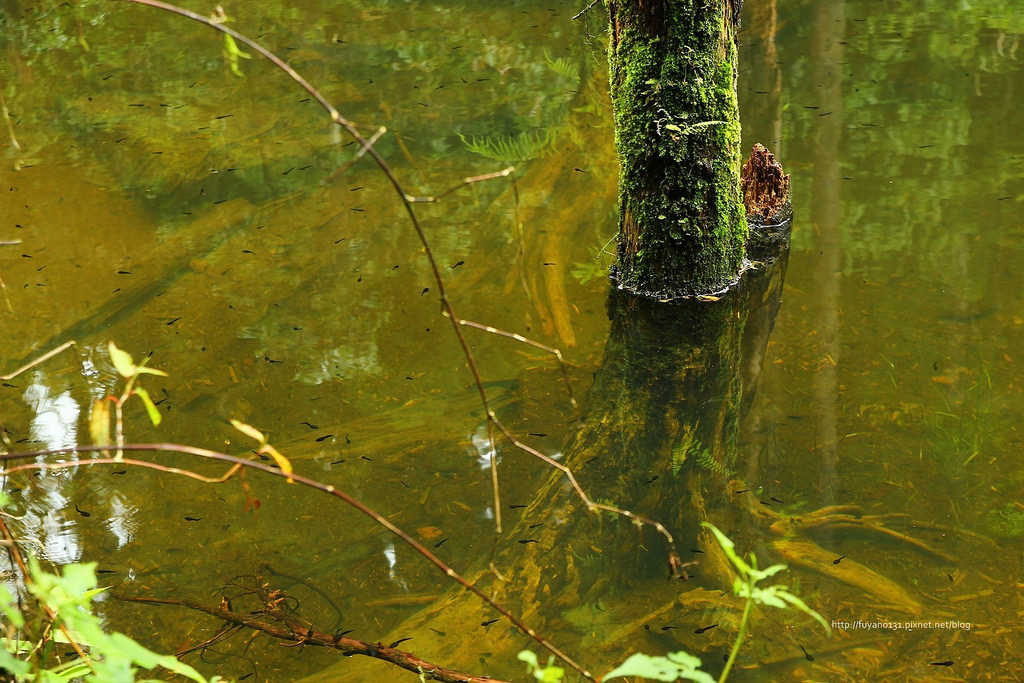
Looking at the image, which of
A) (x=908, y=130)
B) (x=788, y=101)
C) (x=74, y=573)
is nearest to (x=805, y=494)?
(x=74, y=573)

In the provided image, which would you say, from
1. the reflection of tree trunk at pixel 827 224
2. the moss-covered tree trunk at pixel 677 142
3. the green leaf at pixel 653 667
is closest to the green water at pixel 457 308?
the reflection of tree trunk at pixel 827 224

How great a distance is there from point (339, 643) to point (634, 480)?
3.79 feet

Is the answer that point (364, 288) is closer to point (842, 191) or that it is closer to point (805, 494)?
point (805, 494)

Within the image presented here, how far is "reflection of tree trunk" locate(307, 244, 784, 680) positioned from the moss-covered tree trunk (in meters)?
0.19

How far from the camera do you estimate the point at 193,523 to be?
289cm

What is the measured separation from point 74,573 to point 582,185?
431 cm

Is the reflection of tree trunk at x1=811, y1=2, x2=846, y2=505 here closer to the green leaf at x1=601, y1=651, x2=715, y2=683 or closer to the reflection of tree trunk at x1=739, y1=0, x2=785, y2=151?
the reflection of tree trunk at x1=739, y1=0, x2=785, y2=151

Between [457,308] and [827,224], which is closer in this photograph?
[457,308]

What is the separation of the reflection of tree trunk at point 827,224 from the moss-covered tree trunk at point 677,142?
51 centimetres

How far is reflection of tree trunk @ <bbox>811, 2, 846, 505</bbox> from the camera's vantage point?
10.2ft

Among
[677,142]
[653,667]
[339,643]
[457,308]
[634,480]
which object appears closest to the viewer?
[653,667]

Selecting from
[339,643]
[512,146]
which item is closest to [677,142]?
[512,146]

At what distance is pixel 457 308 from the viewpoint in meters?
4.09

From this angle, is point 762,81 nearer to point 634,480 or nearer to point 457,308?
point 457,308
